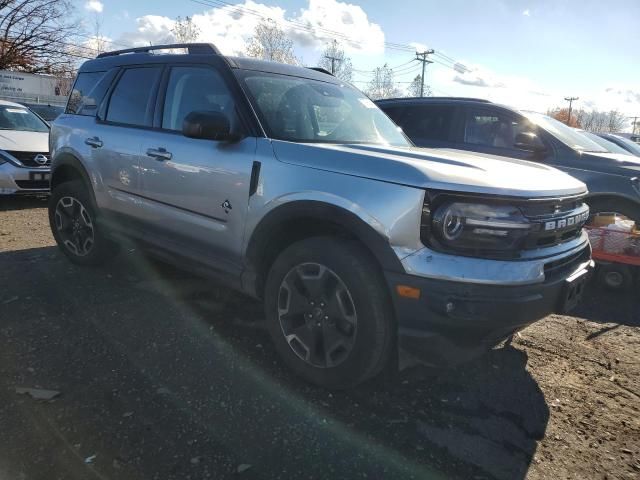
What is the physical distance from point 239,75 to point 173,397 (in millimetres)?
2131

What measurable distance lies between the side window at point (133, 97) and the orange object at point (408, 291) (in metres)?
2.59

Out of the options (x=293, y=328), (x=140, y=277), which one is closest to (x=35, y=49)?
(x=140, y=277)

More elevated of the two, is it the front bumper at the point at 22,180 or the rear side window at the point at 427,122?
the rear side window at the point at 427,122

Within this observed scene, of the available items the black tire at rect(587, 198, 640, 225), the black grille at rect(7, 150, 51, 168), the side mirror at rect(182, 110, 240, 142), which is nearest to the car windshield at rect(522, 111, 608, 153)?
the black tire at rect(587, 198, 640, 225)

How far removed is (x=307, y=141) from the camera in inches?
125

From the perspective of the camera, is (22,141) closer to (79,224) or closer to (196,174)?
(79,224)

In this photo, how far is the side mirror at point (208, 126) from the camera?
120 inches

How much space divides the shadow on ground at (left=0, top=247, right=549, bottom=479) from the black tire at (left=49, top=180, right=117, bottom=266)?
0.88 metres

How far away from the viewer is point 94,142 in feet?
14.4

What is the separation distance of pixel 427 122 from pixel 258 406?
196 inches

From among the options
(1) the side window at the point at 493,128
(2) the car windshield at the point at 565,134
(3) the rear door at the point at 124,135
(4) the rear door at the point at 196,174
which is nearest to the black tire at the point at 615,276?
(2) the car windshield at the point at 565,134

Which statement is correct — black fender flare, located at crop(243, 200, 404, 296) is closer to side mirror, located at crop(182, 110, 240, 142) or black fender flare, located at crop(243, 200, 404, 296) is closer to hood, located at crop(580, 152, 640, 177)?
side mirror, located at crop(182, 110, 240, 142)

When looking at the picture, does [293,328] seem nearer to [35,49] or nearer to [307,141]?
[307,141]

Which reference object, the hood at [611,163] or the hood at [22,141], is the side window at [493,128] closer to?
the hood at [611,163]
